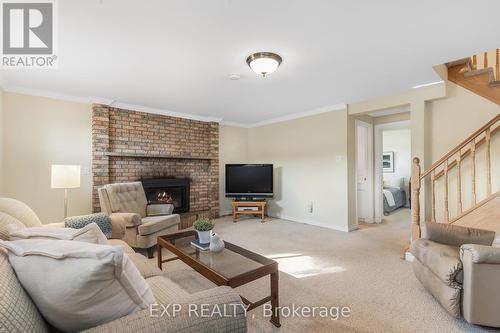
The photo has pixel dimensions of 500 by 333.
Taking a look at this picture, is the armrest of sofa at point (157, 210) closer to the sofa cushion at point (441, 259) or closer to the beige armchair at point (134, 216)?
the beige armchair at point (134, 216)

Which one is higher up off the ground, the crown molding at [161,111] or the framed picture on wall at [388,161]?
the crown molding at [161,111]

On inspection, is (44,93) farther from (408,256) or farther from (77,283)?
(408,256)

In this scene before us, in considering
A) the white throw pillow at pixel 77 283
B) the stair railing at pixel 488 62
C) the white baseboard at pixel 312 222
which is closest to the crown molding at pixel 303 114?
the stair railing at pixel 488 62

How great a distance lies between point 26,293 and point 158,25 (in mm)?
1922

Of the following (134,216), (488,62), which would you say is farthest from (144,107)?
(488,62)

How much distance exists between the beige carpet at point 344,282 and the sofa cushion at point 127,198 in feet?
3.89

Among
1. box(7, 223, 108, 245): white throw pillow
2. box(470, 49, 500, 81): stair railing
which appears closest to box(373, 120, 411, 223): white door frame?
box(470, 49, 500, 81): stair railing

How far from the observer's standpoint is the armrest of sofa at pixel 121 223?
281 cm

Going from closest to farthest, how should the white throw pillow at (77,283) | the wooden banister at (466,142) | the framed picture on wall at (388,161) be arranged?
the white throw pillow at (77,283), the wooden banister at (466,142), the framed picture on wall at (388,161)

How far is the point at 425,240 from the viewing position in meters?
2.23

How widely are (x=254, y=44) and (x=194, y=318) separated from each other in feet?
7.12

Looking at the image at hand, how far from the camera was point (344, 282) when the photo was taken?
235 cm

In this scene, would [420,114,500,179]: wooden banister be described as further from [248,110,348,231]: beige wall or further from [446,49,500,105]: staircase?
[248,110,348,231]: beige wall

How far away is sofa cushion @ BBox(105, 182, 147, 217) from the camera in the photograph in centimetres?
331
